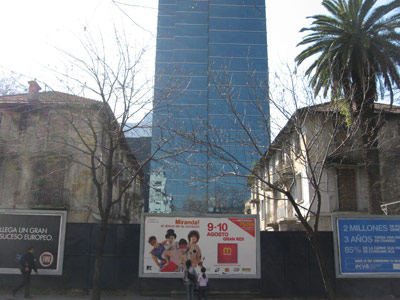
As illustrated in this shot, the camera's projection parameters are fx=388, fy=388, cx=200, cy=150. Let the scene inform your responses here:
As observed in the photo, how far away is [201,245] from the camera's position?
44.8 ft

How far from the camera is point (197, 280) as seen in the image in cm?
1243

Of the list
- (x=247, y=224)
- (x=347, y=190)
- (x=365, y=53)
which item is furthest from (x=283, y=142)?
(x=347, y=190)

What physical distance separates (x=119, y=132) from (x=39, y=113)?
57.0 ft

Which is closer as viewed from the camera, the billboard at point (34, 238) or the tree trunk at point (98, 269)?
the tree trunk at point (98, 269)

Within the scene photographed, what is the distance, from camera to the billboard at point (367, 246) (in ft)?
43.9

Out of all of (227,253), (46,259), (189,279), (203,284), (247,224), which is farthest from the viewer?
(247,224)

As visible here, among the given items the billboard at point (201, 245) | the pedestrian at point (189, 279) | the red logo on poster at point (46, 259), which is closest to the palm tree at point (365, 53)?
the billboard at point (201, 245)

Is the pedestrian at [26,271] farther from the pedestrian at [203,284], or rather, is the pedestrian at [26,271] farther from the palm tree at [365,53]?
the palm tree at [365,53]

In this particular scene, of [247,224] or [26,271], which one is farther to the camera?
[247,224]

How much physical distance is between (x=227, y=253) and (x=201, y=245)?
3.13 feet

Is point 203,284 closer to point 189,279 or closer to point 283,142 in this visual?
point 189,279

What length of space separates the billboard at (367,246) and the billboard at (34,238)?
31.8 ft

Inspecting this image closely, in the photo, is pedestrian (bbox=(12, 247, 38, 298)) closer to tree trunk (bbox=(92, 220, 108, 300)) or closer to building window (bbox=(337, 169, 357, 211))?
tree trunk (bbox=(92, 220, 108, 300))

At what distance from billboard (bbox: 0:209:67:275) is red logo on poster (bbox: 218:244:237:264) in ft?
18.1
